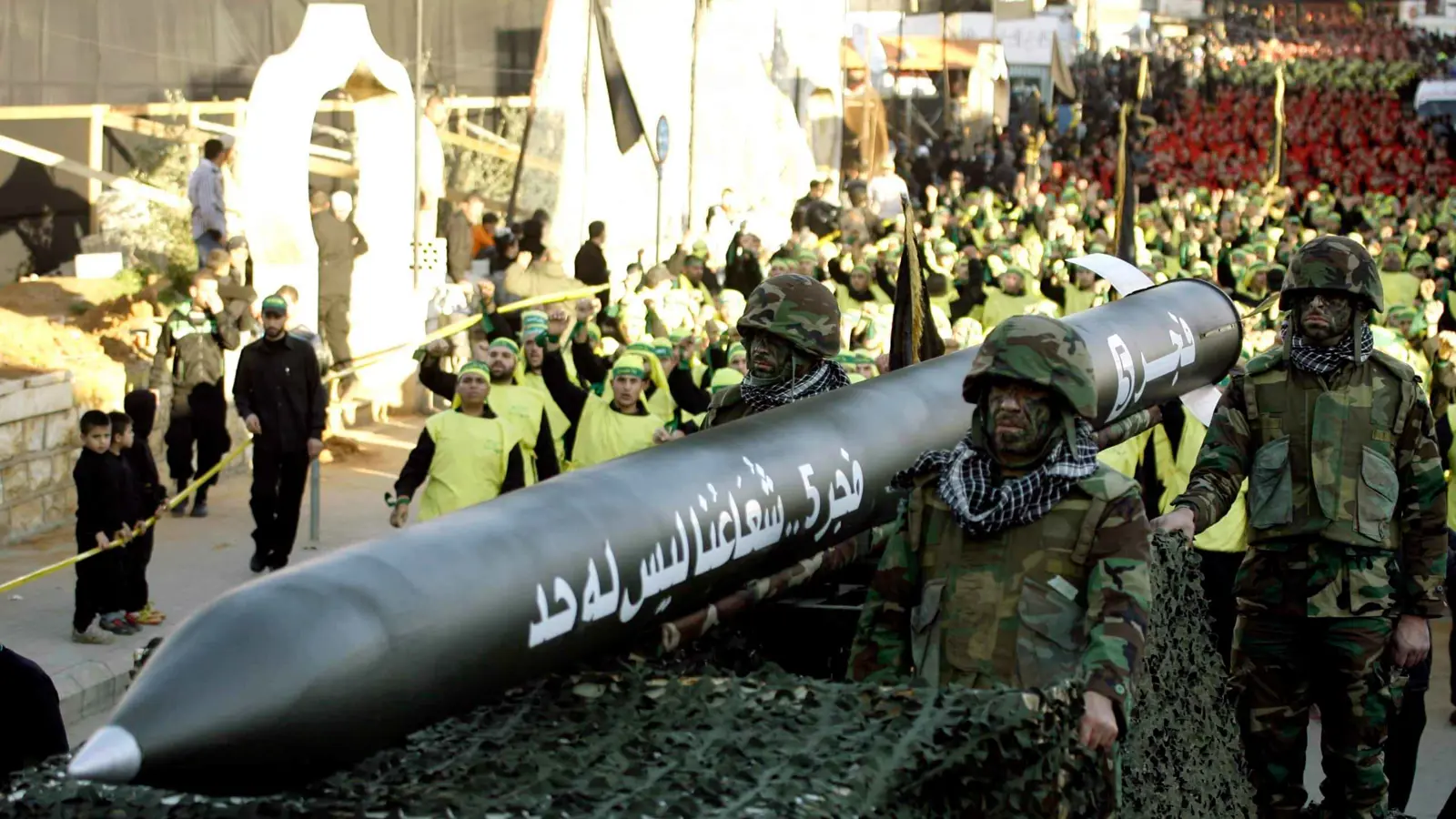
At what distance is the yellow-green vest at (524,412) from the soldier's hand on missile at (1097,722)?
603 centimetres

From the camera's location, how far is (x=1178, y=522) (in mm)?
6406

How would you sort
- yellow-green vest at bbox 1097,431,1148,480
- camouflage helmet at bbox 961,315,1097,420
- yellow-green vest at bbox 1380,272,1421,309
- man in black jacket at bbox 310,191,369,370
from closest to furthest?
camouflage helmet at bbox 961,315,1097,420, yellow-green vest at bbox 1097,431,1148,480, man in black jacket at bbox 310,191,369,370, yellow-green vest at bbox 1380,272,1421,309

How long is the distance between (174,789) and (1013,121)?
143 feet

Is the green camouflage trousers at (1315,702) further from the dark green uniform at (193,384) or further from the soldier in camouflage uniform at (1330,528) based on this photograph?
the dark green uniform at (193,384)

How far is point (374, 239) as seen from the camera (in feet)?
62.3

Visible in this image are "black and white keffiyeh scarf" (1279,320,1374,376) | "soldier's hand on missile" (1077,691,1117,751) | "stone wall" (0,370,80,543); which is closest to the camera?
"soldier's hand on missile" (1077,691,1117,751)

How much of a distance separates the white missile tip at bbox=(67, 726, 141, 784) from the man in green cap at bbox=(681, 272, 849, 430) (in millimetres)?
3766

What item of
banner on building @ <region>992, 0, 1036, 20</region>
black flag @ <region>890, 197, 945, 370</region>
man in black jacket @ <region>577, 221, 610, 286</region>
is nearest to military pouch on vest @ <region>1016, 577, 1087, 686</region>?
black flag @ <region>890, 197, 945, 370</region>

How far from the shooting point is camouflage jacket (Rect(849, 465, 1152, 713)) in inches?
201

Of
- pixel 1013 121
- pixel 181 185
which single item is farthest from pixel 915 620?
pixel 1013 121

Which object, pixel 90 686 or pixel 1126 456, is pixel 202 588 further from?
pixel 1126 456

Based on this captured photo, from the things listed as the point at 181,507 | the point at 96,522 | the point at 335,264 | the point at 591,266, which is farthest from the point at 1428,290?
the point at 96,522

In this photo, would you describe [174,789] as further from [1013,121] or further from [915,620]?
[1013,121]

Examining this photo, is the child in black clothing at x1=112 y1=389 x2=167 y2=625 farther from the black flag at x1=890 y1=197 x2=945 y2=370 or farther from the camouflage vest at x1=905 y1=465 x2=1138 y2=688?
the camouflage vest at x1=905 y1=465 x2=1138 y2=688
